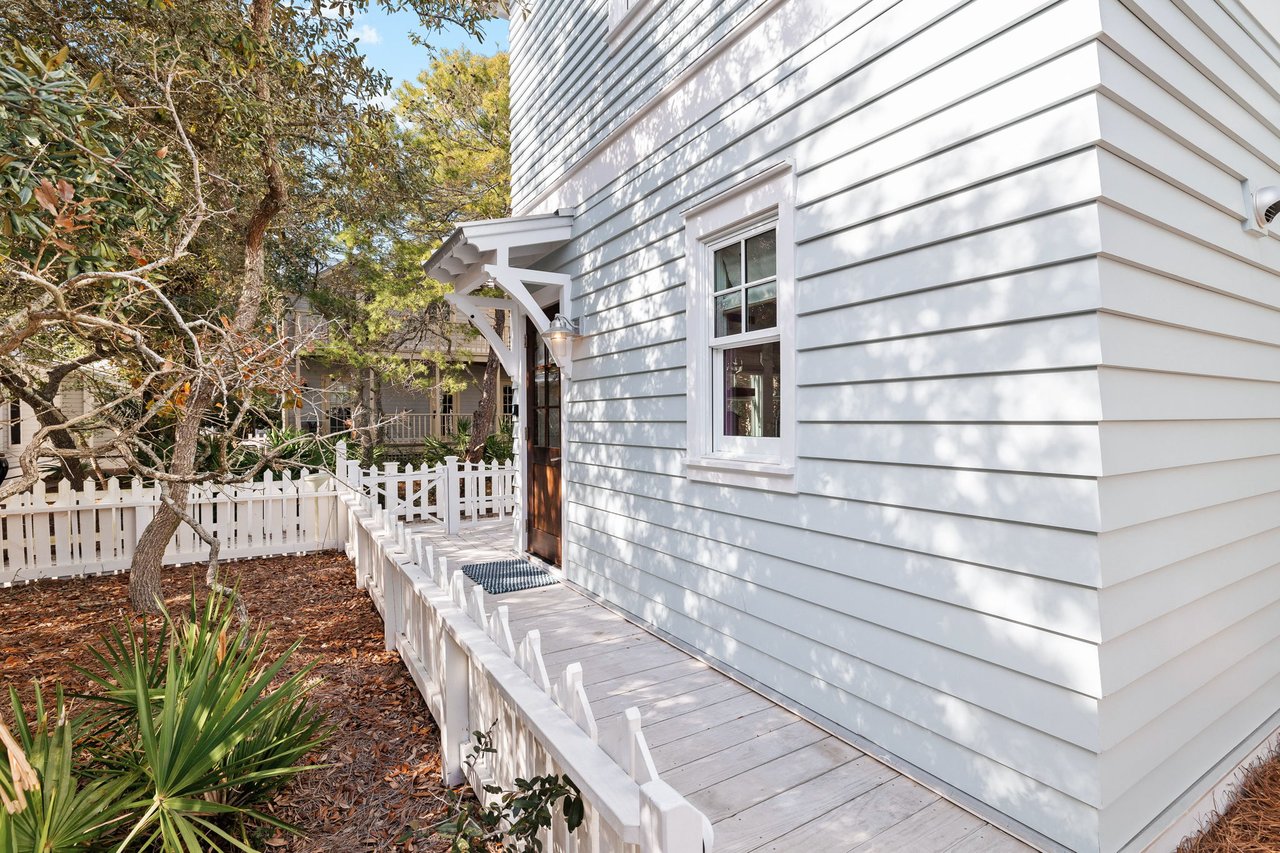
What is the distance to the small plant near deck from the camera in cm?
167

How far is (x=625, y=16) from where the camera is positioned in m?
4.46

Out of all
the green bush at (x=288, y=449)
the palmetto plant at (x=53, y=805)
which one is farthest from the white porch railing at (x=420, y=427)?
the palmetto plant at (x=53, y=805)

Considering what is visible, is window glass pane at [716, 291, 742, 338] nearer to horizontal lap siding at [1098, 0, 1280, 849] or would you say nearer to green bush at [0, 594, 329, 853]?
horizontal lap siding at [1098, 0, 1280, 849]

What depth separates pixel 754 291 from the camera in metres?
3.41

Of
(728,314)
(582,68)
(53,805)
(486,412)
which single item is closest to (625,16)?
(582,68)

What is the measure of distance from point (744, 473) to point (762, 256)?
3.96ft

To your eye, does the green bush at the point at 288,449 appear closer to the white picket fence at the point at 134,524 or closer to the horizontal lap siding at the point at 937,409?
the white picket fence at the point at 134,524

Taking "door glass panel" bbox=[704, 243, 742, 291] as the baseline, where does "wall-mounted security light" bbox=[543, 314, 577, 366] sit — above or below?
below

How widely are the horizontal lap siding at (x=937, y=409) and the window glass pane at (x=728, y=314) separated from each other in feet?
1.83

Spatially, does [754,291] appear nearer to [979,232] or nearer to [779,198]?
[779,198]

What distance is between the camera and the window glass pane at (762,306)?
3298 mm

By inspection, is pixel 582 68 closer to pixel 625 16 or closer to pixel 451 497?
pixel 625 16

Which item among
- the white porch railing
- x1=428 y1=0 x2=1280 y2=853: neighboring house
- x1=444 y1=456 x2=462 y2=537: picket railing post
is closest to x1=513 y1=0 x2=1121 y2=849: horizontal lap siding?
x1=428 y1=0 x2=1280 y2=853: neighboring house

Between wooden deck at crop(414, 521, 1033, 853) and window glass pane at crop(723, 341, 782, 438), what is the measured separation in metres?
1.41
